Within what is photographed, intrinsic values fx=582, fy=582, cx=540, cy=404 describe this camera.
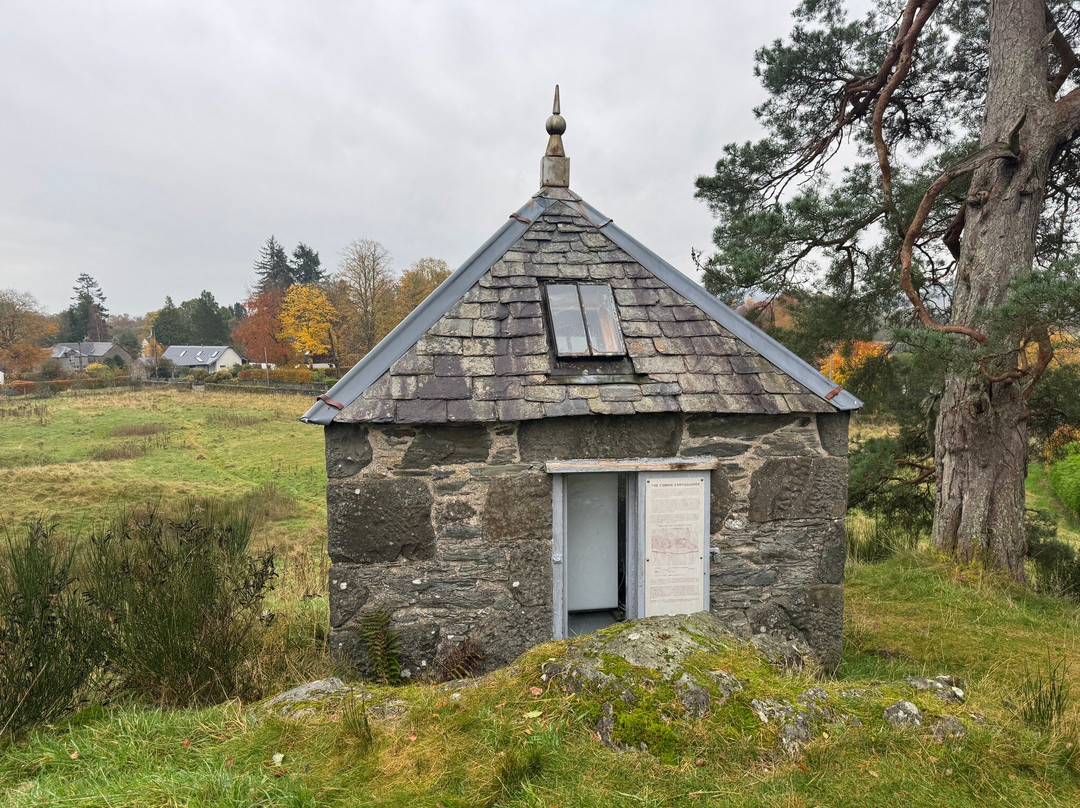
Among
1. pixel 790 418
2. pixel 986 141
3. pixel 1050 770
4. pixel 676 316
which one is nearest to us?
pixel 1050 770

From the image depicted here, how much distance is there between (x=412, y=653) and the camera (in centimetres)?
463

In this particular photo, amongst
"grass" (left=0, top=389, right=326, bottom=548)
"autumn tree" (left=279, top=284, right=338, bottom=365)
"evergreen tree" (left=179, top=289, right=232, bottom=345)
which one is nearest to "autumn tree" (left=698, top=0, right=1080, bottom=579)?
"grass" (left=0, top=389, right=326, bottom=548)

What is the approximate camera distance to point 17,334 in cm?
3962

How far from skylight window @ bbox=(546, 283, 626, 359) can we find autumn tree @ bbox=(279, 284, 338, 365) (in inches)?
1488

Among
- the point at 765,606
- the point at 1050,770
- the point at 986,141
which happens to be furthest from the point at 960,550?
the point at 1050,770

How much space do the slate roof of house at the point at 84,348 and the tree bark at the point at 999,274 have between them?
2782 inches

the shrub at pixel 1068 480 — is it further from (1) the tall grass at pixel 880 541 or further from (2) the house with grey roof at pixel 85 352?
(2) the house with grey roof at pixel 85 352

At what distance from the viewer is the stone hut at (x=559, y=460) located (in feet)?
15.0

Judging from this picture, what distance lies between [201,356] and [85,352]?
11457mm

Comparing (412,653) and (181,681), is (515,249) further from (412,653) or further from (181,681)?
(181,681)

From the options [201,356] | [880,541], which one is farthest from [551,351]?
[201,356]

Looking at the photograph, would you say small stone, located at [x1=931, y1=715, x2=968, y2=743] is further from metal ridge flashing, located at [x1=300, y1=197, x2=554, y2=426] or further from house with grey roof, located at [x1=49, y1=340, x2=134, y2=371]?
house with grey roof, located at [x1=49, y1=340, x2=134, y2=371]

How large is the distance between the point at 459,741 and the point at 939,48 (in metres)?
11.8

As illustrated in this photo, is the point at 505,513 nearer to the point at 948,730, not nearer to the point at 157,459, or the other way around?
the point at 948,730
